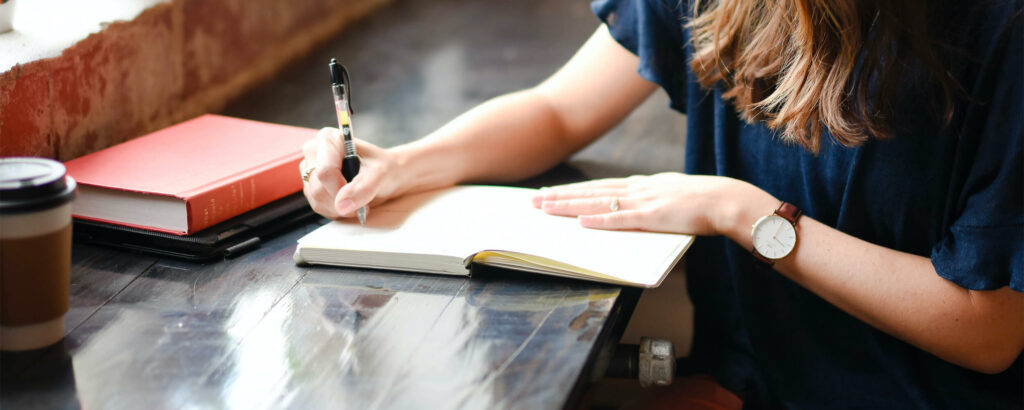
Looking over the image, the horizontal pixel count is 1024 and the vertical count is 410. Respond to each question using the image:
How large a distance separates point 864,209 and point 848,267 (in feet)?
0.35

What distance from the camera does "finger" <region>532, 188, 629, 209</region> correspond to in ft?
3.31

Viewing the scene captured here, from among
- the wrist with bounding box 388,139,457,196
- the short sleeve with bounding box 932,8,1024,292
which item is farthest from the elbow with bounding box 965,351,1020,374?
the wrist with bounding box 388,139,457,196

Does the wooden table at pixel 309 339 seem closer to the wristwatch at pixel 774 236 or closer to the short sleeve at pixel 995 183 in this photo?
the wristwatch at pixel 774 236

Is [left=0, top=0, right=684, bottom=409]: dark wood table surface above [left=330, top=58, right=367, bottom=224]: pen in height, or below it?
below

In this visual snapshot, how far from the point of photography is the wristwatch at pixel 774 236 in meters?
0.97

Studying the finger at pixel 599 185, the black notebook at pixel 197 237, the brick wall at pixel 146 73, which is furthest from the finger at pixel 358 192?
the brick wall at pixel 146 73

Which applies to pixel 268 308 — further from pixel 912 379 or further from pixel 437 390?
pixel 912 379

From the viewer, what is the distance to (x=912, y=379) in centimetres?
102

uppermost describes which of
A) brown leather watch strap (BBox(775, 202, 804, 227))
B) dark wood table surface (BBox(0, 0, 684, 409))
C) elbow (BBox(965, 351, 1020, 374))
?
brown leather watch strap (BBox(775, 202, 804, 227))

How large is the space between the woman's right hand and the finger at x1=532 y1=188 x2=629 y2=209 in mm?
183

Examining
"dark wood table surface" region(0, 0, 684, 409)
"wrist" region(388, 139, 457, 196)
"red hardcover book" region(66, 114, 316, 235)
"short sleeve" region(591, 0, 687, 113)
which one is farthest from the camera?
"short sleeve" region(591, 0, 687, 113)

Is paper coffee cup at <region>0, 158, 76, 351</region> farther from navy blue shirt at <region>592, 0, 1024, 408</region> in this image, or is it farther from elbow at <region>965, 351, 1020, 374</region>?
elbow at <region>965, 351, 1020, 374</region>

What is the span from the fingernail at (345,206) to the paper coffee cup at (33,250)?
0.29m

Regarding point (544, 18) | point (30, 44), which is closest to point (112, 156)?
point (30, 44)
